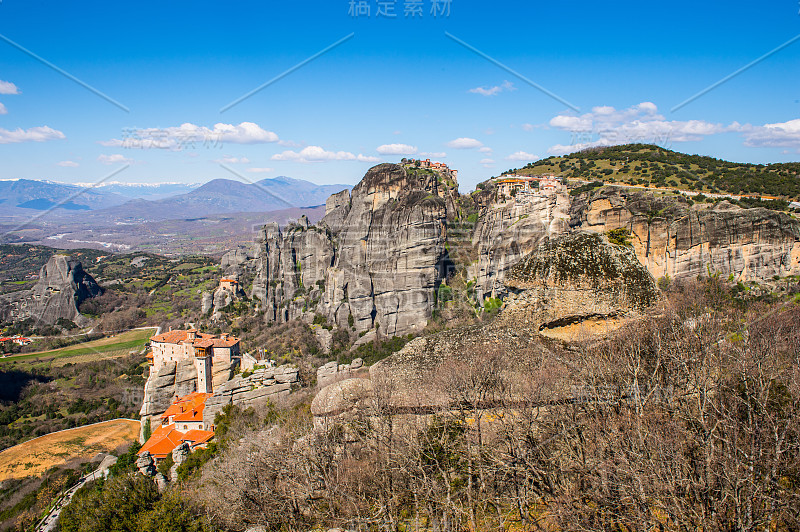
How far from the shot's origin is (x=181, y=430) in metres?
24.6

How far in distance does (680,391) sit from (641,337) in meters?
1.68

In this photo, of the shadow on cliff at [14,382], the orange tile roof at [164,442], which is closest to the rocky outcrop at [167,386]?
the orange tile roof at [164,442]

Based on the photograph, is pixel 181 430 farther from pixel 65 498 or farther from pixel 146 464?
pixel 65 498

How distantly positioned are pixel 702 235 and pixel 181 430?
37.4 meters

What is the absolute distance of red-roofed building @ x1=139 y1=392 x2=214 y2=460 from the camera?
75.3ft

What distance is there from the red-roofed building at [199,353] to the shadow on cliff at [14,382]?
22270 mm

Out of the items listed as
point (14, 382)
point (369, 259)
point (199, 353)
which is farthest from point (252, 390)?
point (14, 382)

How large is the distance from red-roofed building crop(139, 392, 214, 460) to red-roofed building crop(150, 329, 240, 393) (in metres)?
2.78

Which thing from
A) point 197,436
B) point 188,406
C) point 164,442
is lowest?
point 164,442

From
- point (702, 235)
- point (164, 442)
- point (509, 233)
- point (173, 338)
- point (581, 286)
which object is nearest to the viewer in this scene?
point (581, 286)

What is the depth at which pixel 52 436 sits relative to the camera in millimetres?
33312

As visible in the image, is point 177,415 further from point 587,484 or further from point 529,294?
point 587,484

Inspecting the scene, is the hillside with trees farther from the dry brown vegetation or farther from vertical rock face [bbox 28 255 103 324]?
vertical rock face [bbox 28 255 103 324]

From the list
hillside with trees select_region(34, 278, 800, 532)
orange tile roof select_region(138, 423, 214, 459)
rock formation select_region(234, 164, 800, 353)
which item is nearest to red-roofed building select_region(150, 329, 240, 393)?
orange tile roof select_region(138, 423, 214, 459)
